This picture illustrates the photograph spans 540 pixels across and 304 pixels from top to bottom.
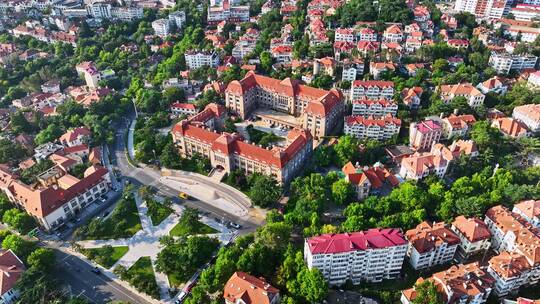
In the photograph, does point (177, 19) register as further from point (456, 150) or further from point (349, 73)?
point (456, 150)

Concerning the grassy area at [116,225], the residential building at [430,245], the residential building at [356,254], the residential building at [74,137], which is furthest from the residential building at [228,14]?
the residential building at [356,254]

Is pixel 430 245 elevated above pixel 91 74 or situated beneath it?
situated beneath

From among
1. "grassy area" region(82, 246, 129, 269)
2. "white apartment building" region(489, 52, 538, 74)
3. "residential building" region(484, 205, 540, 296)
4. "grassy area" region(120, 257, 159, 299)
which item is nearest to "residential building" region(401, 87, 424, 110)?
"white apartment building" region(489, 52, 538, 74)

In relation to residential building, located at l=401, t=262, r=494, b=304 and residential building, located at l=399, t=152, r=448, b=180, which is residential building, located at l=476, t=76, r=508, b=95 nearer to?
residential building, located at l=399, t=152, r=448, b=180

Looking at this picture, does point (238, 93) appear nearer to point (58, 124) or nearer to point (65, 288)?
point (58, 124)

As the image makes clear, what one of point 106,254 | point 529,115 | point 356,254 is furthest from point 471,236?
point 106,254

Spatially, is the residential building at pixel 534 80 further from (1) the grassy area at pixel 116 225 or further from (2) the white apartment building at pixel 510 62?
(1) the grassy area at pixel 116 225

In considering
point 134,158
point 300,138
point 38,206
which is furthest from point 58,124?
point 300,138
